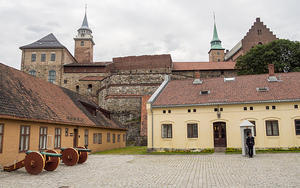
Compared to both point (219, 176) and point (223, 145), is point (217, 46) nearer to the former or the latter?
point (223, 145)

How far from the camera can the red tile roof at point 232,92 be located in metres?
19.7

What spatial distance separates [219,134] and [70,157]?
12209mm

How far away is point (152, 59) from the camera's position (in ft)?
151

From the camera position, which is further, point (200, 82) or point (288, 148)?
point (200, 82)

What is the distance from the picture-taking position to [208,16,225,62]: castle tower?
3014 inches

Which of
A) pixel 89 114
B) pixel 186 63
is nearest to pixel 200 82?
pixel 89 114

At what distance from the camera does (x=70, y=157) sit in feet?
41.5

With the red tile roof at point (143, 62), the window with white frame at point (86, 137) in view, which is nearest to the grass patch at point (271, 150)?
the window with white frame at point (86, 137)

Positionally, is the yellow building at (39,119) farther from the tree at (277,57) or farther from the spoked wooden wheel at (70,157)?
the tree at (277,57)

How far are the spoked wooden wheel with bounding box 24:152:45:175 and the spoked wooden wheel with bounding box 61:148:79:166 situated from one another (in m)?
2.73

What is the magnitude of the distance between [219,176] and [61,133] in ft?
38.6

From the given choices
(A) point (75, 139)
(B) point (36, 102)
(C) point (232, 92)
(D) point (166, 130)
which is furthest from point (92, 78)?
(B) point (36, 102)

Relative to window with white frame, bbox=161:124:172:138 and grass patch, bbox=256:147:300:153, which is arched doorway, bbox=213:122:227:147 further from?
window with white frame, bbox=161:124:172:138

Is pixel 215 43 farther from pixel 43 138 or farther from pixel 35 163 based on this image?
pixel 35 163
